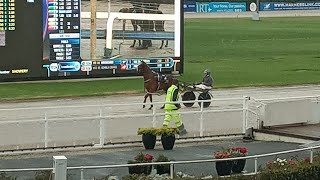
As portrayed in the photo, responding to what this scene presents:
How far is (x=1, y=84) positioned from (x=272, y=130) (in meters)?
13.8

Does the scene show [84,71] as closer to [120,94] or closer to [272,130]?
[120,94]

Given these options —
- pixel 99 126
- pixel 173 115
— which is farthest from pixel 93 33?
pixel 99 126

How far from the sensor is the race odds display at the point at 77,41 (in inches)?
1109

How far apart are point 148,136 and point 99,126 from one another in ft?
3.22

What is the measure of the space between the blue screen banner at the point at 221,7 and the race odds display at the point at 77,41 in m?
44.4

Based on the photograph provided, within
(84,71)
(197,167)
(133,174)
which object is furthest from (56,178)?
(84,71)

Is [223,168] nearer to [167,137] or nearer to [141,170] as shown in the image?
[141,170]

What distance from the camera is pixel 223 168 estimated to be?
13055 millimetres

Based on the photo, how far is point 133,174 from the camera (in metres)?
11.7

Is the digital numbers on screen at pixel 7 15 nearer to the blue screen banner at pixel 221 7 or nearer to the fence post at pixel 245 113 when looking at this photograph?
the fence post at pixel 245 113

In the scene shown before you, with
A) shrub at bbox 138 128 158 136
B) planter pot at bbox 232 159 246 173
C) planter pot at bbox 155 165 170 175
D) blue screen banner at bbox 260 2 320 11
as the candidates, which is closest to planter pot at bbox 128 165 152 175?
planter pot at bbox 155 165 170 175

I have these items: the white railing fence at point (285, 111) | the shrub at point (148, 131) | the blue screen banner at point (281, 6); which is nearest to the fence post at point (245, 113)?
the white railing fence at point (285, 111)

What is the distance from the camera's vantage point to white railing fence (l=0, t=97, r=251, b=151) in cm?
1602

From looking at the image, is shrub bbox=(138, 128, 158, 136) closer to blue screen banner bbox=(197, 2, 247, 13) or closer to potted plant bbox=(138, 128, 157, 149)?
potted plant bbox=(138, 128, 157, 149)
